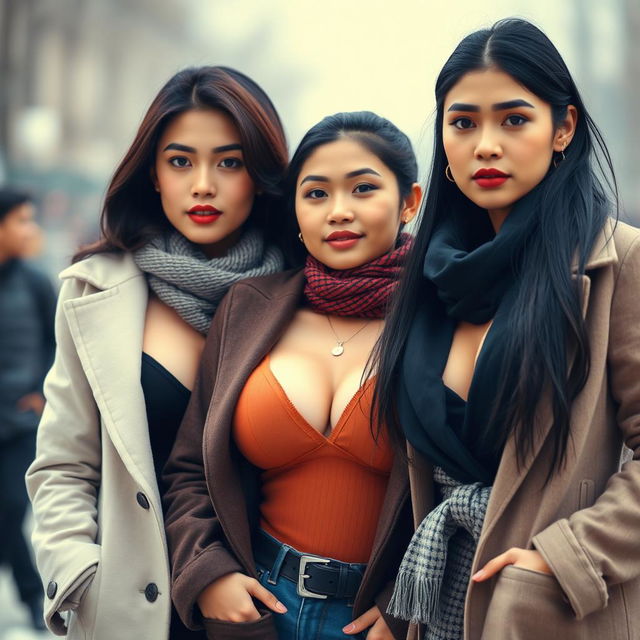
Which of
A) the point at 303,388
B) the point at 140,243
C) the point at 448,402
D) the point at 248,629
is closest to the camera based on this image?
the point at 448,402

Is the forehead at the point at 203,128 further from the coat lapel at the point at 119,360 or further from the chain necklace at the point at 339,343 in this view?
the chain necklace at the point at 339,343

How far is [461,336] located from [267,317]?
2.15ft

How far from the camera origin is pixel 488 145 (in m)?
2.27

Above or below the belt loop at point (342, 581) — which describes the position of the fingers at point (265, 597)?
below

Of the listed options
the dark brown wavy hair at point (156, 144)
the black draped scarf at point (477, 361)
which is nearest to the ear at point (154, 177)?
the dark brown wavy hair at point (156, 144)

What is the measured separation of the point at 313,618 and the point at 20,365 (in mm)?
3574

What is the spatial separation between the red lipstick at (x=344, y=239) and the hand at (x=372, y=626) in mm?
1009

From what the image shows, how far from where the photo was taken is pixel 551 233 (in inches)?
87.9

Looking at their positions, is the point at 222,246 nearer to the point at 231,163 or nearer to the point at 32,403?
the point at 231,163

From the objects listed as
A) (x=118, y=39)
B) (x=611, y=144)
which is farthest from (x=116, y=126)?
(x=611, y=144)

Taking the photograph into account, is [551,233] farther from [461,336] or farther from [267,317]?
[267,317]

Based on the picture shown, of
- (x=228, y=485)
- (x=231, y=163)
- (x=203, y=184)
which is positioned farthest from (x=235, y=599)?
(x=231, y=163)

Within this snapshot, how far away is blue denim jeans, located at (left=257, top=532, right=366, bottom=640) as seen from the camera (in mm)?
2529

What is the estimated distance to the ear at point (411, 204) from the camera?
2900 millimetres
